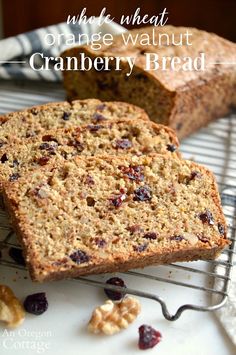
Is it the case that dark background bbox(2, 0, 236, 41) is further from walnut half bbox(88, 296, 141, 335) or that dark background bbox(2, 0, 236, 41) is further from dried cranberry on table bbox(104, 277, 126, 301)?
walnut half bbox(88, 296, 141, 335)

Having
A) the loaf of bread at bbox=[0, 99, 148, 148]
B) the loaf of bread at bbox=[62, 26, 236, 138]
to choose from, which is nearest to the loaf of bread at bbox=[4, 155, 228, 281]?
the loaf of bread at bbox=[0, 99, 148, 148]

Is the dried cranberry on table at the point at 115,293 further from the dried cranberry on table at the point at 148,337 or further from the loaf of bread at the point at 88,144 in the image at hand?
the loaf of bread at the point at 88,144

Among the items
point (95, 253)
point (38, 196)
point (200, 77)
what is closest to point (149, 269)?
point (95, 253)

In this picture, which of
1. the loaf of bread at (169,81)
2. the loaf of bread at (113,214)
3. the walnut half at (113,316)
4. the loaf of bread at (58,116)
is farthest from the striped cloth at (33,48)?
the walnut half at (113,316)

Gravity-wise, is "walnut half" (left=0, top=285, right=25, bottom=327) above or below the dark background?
below

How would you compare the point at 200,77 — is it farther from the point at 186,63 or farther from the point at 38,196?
the point at 38,196

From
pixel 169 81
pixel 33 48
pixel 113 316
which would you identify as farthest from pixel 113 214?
pixel 33 48
